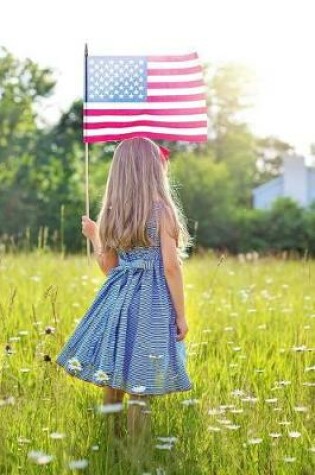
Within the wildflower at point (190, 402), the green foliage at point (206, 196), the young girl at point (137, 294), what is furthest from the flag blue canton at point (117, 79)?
the green foliage at point (206, 196)

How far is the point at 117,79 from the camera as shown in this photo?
5.02 metres

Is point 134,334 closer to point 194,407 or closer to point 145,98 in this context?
point 194,407

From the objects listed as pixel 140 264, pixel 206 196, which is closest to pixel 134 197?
pixel 140 264

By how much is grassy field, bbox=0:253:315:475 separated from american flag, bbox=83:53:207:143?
0.78 m

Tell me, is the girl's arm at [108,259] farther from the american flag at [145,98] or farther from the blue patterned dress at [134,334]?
the american flag at [145,98]

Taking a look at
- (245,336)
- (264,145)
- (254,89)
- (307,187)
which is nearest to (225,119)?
(254,89)

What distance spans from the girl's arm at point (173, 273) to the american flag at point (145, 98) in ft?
3.10

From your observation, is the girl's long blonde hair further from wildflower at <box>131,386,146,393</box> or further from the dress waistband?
wildflower at <box>131,386,146,393</box>

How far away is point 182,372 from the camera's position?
13.0ft

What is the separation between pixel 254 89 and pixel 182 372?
45401 millimetres

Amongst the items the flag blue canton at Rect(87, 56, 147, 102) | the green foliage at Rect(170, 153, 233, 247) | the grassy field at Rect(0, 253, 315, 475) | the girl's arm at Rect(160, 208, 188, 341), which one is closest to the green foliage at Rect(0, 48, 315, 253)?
the green foliage at Rect(170, 153, 233, 247)

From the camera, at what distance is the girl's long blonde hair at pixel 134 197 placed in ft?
13.3

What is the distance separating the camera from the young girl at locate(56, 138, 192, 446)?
392 cm

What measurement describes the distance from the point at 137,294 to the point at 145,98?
4.54 ft
